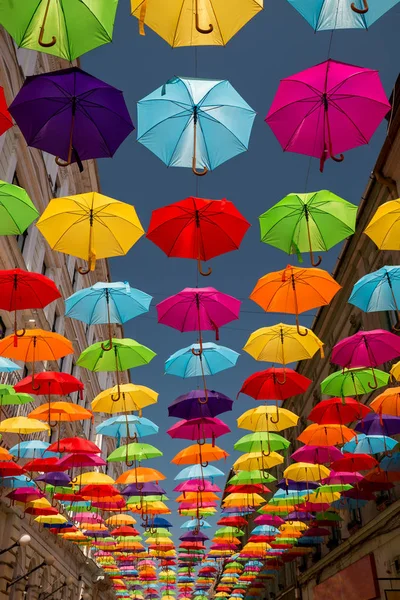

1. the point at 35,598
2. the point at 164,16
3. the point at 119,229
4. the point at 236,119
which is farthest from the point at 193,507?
the point at 164,16

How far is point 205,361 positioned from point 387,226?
229 inches

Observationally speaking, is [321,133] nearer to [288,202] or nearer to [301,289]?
[288,202]

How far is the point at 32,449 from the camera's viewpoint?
640 inches

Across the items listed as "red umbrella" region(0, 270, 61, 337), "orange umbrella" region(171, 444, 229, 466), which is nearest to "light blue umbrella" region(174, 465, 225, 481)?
"orange umbrella" region(171, 444, 229, 466)

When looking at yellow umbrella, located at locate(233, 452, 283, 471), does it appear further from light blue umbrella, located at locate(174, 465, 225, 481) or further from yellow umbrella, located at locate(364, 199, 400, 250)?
yellow umbrella, located at locate(364, 199, 400, 250)

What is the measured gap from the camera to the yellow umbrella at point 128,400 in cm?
1378

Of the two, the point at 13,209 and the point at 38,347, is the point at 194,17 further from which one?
the point at 38,347

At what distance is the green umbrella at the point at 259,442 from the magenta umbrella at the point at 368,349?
4804mm

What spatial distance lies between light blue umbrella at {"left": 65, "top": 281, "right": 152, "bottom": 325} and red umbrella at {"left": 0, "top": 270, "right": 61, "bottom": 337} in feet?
4.03

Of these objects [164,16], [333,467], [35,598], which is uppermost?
[164,16]

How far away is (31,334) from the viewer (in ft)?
37.4

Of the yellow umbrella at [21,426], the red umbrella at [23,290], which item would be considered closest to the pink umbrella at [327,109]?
the red umbrella at [23,290]

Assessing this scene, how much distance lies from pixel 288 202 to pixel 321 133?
5.81 feet

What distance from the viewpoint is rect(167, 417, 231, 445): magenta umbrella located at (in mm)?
14086
